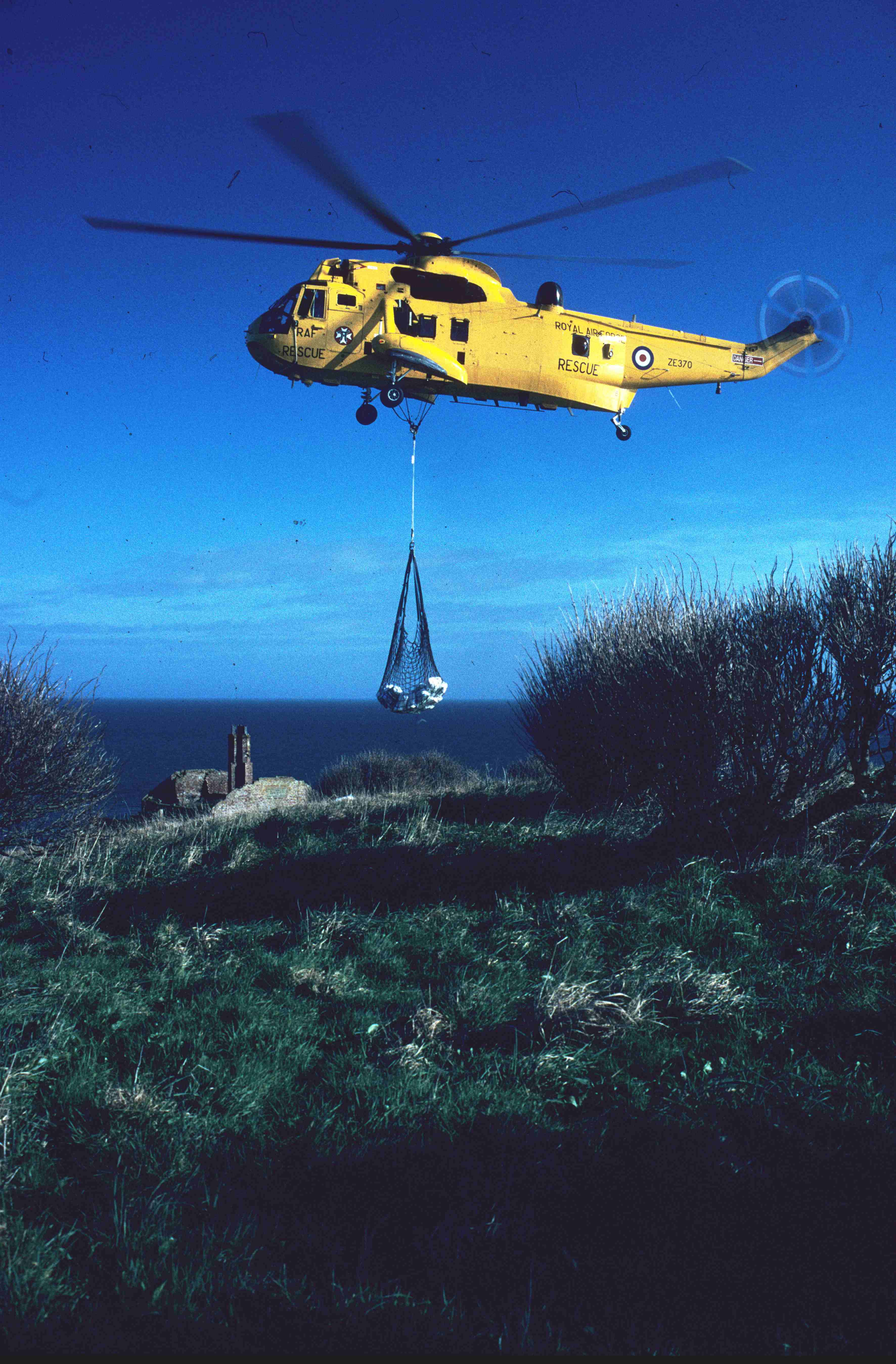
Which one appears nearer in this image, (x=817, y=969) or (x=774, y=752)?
(x=817, y=969)

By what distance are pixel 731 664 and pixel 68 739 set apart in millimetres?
10648

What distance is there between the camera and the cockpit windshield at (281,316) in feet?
41.4

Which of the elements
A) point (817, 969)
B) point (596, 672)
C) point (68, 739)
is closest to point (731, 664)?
point (817, 969)

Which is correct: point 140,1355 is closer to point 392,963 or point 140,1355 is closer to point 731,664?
point 392,963

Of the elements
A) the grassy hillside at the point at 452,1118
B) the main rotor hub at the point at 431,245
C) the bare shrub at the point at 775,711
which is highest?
the main rotor hub at the point at 431,245

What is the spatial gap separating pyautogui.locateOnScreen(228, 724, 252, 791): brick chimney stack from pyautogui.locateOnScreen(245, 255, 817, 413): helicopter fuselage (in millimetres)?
15727

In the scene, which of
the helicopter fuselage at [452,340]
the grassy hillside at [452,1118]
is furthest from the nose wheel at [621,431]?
the grassy hillside at [452,1118]

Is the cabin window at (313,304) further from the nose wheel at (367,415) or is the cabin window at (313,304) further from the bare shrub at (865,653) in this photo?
the bare shrub at (865,653)

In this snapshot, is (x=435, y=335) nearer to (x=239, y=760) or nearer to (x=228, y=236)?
(x=228, y=236)

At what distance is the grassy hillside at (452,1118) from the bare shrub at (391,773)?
61.6 feet

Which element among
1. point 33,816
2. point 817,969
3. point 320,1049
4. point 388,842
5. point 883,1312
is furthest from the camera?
point 33,816

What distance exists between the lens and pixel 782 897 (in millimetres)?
7469

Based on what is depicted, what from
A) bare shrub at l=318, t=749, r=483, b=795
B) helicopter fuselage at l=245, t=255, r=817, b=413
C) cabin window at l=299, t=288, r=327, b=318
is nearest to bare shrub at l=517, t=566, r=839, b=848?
helicopter fuselage at l=245, t=255, r=817, b=413

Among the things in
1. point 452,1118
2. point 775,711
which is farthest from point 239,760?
point 452,1118
